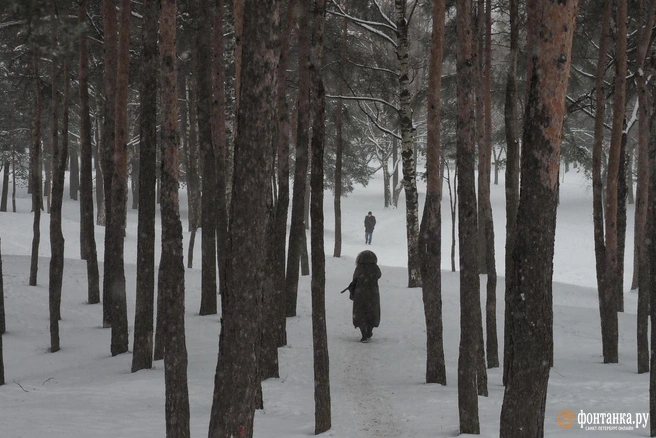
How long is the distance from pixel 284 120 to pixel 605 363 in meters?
7.58

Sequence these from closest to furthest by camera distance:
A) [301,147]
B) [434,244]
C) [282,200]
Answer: [434,244]
[301,147]
[282,200]

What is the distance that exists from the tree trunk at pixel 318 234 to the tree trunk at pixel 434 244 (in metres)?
2.31

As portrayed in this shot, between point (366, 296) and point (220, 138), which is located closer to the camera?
point (220, 138)

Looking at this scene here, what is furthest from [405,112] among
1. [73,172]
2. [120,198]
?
[73,172]

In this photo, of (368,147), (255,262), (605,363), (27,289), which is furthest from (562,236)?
(255,262)

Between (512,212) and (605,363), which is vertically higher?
(512,212)

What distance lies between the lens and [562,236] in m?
40.1

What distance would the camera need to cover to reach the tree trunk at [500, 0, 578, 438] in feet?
16.2

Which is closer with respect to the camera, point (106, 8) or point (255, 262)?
point (255, 262)

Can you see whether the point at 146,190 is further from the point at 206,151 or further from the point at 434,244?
the point at 434,244

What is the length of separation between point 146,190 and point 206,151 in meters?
2.75

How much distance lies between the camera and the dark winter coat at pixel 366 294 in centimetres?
1391

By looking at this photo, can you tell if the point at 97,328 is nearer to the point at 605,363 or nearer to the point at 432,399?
the point at 432,399

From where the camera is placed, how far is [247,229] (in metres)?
5.25
